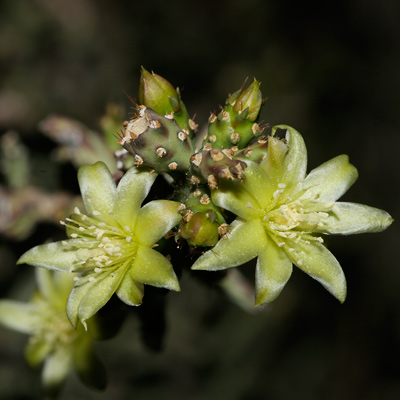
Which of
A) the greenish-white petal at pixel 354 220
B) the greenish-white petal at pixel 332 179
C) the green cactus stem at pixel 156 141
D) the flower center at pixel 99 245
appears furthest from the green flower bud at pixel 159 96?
the greenish-white petal at pixel 354 220

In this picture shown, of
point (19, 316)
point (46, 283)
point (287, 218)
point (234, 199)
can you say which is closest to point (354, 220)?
point (287, 218)

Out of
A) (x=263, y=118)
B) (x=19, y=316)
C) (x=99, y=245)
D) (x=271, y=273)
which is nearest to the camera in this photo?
(x=271, y=273)

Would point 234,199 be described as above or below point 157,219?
above

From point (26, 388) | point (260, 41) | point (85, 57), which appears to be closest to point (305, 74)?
point (260, 41)

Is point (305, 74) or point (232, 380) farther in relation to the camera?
point (305, 74)

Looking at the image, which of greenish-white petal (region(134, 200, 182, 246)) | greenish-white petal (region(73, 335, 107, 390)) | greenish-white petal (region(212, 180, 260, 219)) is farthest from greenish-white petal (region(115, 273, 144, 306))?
greenish-white petal (region(73, 335, 107, 390))

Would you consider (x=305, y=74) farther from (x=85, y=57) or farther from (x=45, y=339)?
(x=45, y=339)

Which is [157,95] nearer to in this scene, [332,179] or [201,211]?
[201,211]
